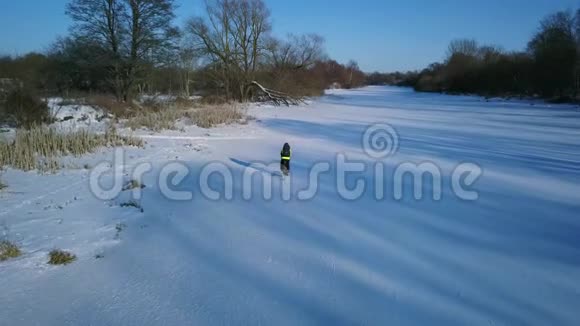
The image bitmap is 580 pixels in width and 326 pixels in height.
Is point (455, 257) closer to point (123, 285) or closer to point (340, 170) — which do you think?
point (123, 285)

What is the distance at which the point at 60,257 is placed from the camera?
301cm

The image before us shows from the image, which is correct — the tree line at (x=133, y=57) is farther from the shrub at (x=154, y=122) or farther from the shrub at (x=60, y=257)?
the shrub at (x=60, y=257)

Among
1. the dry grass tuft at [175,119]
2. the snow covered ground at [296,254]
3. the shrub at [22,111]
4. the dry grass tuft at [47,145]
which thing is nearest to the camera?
the snow covered ground at [296,254]

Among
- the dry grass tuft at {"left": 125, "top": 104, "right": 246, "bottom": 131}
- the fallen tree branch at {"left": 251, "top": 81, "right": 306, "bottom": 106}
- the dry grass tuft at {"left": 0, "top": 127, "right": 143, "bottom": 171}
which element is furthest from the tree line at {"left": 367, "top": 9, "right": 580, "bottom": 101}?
the dry grass tuft at {"left": 0, "top": 127, "right": 143, "bottom": 171}

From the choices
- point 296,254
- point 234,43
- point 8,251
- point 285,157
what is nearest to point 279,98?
point 234,43

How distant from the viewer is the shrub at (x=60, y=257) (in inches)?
117

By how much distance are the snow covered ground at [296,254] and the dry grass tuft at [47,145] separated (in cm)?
56

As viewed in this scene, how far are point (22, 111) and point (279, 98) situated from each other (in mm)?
17625

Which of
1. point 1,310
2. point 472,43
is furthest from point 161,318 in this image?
point 472,43

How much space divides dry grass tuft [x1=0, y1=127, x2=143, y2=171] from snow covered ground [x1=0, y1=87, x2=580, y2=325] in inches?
21.9

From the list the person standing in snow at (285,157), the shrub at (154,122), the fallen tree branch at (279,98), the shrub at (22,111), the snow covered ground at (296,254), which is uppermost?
the fallen tree branch at (279,98)

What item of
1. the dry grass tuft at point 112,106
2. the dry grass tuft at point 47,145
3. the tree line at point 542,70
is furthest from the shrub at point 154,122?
the tree line at point 542,70

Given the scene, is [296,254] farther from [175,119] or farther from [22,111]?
[175,119]

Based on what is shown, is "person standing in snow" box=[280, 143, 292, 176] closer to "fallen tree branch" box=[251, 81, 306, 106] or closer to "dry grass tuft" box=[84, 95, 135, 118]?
"dry grass tuft" box=[84, 95, 135, 118]
